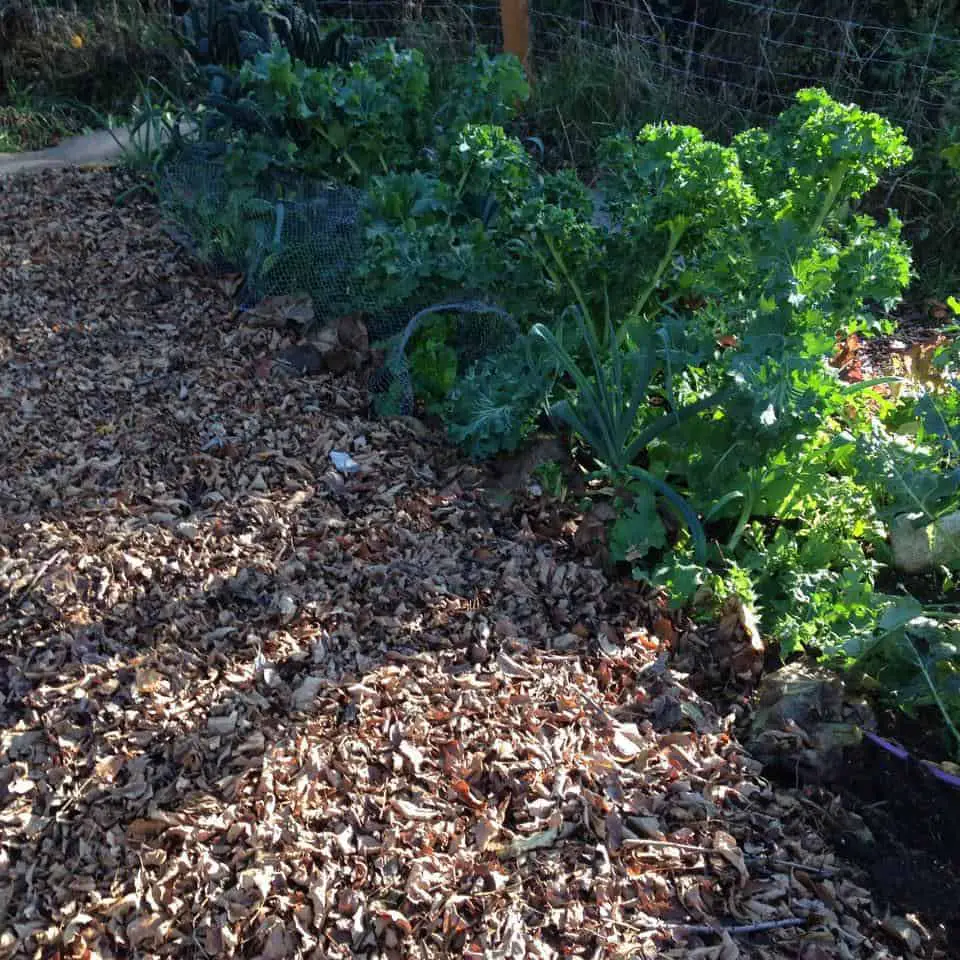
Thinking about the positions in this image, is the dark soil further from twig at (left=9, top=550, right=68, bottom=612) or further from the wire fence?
the wire fence

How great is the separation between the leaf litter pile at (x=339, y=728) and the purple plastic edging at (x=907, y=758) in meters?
0.29

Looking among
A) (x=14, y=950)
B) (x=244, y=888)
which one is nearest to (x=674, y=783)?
(x=244, y=888)

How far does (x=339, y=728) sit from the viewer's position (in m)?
2.60

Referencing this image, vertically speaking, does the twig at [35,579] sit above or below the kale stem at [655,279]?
below

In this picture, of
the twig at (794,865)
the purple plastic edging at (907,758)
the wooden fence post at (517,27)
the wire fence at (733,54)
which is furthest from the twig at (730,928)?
the wooden fence post at (517,27)

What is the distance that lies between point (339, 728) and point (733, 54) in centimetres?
564

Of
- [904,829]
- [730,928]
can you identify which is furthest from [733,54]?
[730,928]

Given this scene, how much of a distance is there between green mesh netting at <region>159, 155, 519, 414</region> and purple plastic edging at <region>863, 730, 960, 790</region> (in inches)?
73.3

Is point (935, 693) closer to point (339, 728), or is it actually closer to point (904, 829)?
point (904, 829)

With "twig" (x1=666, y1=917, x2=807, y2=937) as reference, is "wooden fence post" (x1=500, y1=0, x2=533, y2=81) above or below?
above

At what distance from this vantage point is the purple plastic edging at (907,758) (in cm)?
259

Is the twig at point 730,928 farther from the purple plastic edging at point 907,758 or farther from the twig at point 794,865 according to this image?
the purple plastic edging at point 907,758

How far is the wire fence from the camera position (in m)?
5.71

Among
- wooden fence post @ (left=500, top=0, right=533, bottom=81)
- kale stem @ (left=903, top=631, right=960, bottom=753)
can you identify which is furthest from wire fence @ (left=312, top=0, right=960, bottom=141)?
kale stem @ (left=903, top=631, right=960, bottom=753)
